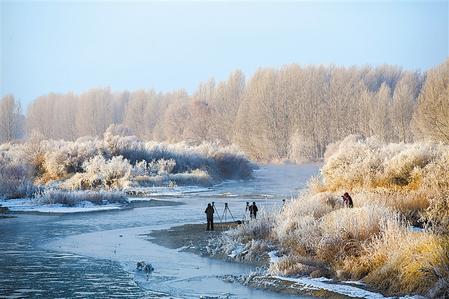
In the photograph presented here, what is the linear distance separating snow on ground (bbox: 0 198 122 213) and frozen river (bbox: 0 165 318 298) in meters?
2.37

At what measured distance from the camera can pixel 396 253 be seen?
1391 cm

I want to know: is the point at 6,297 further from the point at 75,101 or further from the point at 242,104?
the point at 75,101

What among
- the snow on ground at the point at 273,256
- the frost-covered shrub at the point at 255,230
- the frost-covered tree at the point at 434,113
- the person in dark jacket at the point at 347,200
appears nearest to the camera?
the snow on ground at the point at 273,256

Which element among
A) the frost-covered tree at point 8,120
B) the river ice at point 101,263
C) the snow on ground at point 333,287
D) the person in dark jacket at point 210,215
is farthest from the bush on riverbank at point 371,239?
the frost-covered tree at point 8,120

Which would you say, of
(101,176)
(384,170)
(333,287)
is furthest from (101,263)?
(101,176)

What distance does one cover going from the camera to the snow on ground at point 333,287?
13156mm

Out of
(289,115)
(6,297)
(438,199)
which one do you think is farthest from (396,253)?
(289,115)

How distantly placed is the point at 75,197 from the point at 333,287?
922 inches

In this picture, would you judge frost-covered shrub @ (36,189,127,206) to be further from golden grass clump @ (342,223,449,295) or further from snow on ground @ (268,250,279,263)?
golden grass clump @ (342,223,449,295)

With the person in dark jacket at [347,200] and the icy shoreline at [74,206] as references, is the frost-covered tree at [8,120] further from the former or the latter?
the person in dark jacket at [347,200]

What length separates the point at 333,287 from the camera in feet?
45.5

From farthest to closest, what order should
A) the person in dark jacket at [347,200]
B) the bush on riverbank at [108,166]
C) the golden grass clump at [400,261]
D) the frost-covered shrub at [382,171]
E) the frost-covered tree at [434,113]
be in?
the frost-covered tree at [434,113], the bush on riverbank at [108,166], the frost-covered shrub at [382,171], the person in dark jacket at [347,200], the golden grass clump at [400,261]

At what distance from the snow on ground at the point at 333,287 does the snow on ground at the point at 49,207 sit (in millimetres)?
19250

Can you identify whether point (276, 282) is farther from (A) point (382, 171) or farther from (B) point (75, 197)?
(B) point (75, 197)
